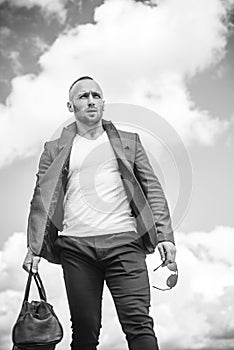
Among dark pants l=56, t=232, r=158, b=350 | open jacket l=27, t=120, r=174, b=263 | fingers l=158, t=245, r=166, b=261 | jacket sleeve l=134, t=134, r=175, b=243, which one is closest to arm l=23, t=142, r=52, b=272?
open jacket l=27, t=120, r=174, b=263

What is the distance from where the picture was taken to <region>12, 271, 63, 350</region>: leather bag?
2.46m

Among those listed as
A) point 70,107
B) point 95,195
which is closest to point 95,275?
point 95,195

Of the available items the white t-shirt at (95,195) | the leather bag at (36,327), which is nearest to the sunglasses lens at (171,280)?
the white t-shirt at (95,195)

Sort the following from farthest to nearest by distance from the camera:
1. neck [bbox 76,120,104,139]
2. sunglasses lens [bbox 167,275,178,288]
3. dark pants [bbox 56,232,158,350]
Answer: neck [bbox 76,120,104,139]
sunglasses lens [bbox 167,275,178,288]
dark pants [bbox 56,232,158,350]

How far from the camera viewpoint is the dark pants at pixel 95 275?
2363mm

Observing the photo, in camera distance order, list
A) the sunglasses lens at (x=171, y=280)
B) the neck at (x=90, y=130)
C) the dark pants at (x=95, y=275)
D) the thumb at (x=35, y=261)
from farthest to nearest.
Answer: the neck at (x=90, y=130) < the thumb at (x=35, y=261) < the sunglasses lens at (x=171, y=280) < the dark pants at (x=95, y=275)

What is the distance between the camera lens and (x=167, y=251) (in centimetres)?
247

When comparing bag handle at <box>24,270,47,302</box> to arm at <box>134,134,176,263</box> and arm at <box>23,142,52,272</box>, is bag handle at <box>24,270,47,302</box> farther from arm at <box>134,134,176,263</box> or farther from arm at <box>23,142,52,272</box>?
arm at <box>134,134,176,263</box>

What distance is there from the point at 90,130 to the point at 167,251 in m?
0.69

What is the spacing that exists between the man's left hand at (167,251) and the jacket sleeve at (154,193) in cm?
2

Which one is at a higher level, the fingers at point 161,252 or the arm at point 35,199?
the arm at point 35,199

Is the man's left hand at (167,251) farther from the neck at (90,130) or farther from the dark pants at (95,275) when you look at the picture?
the neck at (90,130)

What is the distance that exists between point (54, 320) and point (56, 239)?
35 centimetres

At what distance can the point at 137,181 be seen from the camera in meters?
2.60
